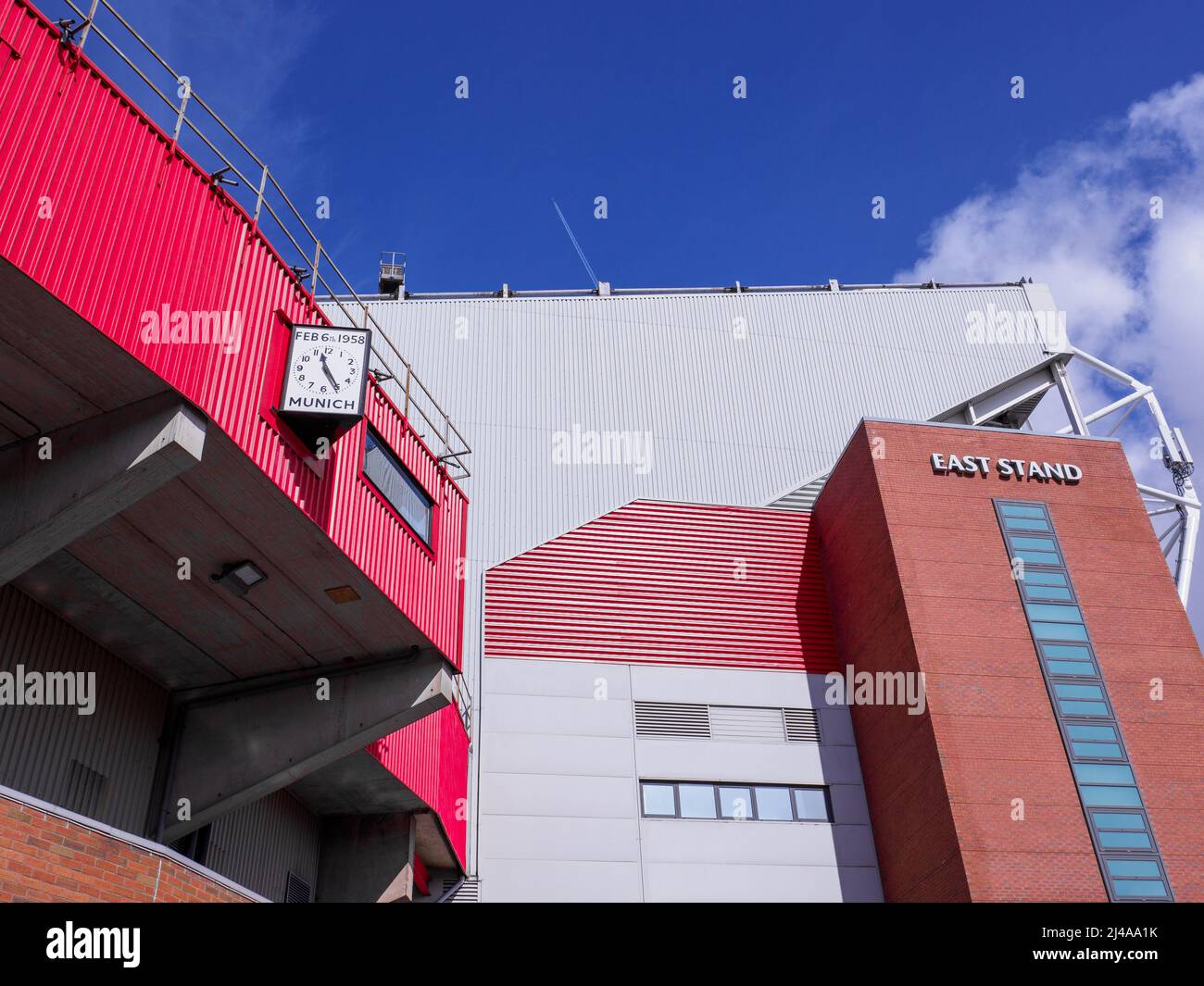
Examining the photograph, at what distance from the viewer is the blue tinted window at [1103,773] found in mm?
24609

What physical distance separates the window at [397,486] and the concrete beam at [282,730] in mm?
2325

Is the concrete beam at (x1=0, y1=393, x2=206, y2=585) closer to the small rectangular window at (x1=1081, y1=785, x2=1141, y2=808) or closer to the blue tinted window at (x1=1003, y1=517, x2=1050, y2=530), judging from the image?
the small rectangular window at (x1=1081, y1=785, x2=1141, y2=808)

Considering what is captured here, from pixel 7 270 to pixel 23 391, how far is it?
201cm

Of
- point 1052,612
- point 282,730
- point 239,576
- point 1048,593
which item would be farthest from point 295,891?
point 1048,593

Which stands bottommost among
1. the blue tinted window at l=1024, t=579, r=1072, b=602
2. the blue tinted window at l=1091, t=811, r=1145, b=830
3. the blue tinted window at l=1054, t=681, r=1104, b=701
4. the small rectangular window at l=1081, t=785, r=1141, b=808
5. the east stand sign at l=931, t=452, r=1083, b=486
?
the blue tinted window at l=1091, t=811, r=1145, b=830

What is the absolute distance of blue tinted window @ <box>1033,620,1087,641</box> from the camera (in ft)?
88.1

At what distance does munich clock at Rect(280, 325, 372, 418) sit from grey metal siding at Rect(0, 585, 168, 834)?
469 cm

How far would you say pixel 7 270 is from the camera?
9.47 meters

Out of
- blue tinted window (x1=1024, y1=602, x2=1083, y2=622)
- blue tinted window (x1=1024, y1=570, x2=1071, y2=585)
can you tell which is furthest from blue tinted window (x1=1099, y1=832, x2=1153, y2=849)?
blue tinted window (x1=1024, y1=570, x2=1071, y2=585)

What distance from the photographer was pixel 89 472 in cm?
1118

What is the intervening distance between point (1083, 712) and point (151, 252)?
23360mm

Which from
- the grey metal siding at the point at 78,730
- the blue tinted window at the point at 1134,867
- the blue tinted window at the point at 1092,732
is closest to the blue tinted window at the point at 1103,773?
the blue tinted window at the point at 1092,732

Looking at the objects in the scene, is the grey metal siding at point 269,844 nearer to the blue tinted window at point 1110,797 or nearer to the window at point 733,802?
the window at point 733,802
